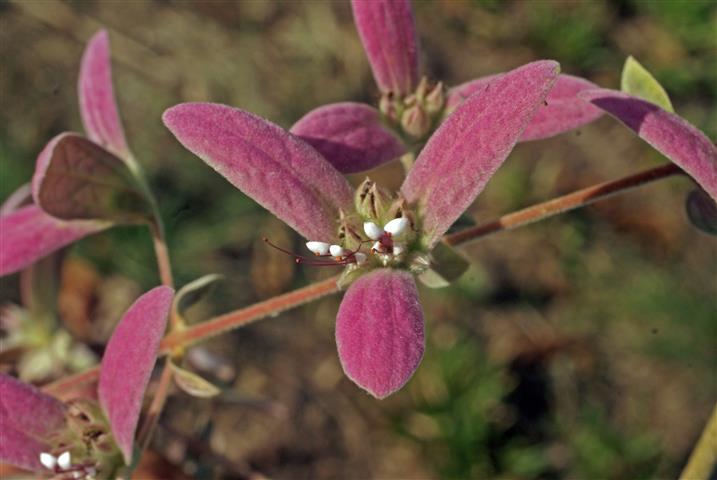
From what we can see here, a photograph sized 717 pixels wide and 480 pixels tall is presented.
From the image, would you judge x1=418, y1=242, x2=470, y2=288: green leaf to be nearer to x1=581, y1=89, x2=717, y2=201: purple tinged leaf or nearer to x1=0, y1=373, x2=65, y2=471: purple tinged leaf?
x1=581, y1=89, x2=717, y2=201: purple tinged leaf

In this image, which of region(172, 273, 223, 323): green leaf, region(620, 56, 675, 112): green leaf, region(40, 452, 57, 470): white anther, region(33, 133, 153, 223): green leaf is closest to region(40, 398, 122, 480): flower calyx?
region(40, 452, 57, 470): white anther

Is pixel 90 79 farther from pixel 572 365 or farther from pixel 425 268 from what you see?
pixel 572 365

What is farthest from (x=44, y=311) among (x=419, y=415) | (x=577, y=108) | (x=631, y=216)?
(x=631, y=216)

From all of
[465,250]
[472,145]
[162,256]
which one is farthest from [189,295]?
[465,250]

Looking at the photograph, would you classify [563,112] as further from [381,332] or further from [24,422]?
[24,422]

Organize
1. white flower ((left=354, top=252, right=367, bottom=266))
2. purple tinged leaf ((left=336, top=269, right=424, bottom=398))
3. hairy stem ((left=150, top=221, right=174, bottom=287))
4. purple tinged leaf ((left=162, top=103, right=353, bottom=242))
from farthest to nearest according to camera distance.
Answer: hairy stem ((left=150, top=221, right=174, bottom=287))
white flower ((left=354, top=252, right=367, bottom=266))
purple tinged leaf ((left=162, top=103, right=353, bottom=242))
purple tinged leaf ((left=336, top=269, right=424, bottom=398))

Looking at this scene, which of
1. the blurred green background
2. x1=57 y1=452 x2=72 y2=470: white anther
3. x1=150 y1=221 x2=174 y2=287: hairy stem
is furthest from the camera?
the blurred green background

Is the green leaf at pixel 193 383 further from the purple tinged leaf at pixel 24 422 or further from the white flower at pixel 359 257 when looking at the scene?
the white flower at pixel 359 257
